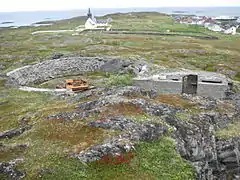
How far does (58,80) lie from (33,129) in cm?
3456

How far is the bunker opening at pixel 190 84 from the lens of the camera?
52875 mm

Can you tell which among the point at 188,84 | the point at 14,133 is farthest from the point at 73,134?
the point at 188,84

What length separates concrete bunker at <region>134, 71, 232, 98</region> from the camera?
53375mm

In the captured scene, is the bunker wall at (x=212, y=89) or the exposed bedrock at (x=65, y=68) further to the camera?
the exposed bedrock at (x=65, y=68)

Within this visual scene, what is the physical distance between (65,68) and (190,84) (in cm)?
3440

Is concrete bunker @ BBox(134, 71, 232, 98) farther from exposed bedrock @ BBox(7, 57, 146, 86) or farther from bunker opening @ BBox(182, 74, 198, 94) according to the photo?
exposed bedrock @ BBox(7, 57, 146, 86)

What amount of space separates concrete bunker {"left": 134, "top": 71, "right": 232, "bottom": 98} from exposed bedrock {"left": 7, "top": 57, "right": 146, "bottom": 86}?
604 inches

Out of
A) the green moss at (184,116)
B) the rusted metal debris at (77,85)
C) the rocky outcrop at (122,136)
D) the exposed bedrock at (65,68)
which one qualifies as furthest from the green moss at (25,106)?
the green moss at (184,116)

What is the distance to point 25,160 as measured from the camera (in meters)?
30.5

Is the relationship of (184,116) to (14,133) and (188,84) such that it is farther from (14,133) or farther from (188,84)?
(14,133)

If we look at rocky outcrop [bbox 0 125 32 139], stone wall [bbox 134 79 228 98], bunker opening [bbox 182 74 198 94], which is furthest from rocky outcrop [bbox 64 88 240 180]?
stone wall [bbox 134 79 228 98]

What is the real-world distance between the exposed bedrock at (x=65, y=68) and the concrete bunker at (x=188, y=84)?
604 inches

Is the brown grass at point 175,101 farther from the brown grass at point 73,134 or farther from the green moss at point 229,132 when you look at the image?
the brown grass at point 73,134

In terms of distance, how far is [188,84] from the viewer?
53219 millimetres
